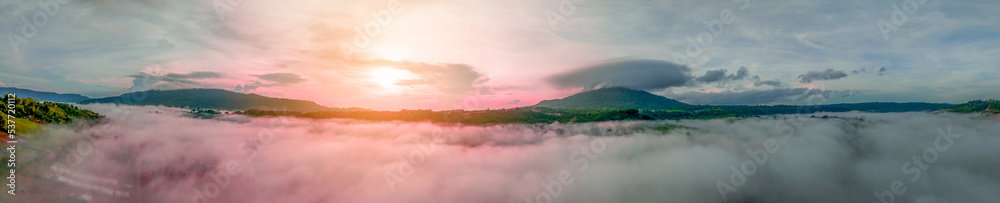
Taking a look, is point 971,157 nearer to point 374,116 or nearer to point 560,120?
point 560,120

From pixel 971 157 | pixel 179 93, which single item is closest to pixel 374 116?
pixel 179 93

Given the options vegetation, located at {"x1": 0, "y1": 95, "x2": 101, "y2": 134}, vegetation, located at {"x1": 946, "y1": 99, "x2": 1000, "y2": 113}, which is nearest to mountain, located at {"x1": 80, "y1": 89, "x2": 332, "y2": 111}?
vegetation, located at {"x1": 0, "y1": 95, "x2": 101, "y2": 134}

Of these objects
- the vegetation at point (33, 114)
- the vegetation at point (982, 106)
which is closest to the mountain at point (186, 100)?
the vegetation at point (33, 114)

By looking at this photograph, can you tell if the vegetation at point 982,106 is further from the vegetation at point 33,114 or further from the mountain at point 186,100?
the mountain at point 186,100

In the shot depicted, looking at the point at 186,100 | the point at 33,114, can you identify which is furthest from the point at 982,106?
the point at 186,100

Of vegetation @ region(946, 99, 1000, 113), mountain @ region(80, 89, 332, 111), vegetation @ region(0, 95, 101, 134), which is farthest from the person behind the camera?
mountain @ region(80, 89, 332, 111)

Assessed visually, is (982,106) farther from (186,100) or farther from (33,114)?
(186,100)

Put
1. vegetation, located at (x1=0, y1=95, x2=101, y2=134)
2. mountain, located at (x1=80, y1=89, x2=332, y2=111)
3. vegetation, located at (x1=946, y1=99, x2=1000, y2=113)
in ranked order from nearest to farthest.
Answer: vegetation, located at (x1=0, y1=95, x2=101, y2=134) → vegetation, located at (x1=946, y1=99, x2=1000, y2=113) → mountain, located at (x1=80, y1=89, x2=332, y2=111)

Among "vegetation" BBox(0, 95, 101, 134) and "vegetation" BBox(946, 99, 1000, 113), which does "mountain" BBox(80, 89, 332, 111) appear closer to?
"vegetation" BBox(0, 95, 101, 134)

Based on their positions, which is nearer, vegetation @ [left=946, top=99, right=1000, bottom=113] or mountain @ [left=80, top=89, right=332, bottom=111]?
vegetation @ [left=946, top=99, right=1000, bottom=113]

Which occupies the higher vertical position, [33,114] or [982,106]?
[982,106]

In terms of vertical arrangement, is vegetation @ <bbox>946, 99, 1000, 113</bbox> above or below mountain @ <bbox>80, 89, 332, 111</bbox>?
below

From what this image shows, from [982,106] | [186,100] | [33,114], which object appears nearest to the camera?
[33,114]
